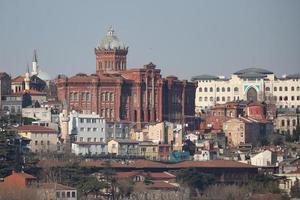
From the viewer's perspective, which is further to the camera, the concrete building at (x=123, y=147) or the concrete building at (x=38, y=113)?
the concrete building at (x=38, y=113)

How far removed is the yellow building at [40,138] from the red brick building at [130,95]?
9.52 m

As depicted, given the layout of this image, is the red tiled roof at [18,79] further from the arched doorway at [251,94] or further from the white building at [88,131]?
the arched doorway at [251,94]

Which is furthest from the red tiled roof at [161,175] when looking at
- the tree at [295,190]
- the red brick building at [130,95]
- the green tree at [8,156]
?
the red brick building at [130,95]

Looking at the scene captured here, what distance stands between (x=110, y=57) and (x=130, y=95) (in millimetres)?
6716

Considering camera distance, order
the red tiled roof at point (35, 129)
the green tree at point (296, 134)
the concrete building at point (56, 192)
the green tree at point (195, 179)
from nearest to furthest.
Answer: the concrete building at point (56, 192)
the green tree at point (195, 179)
the red tiled roof at point (35, 129)
the green tree at point (296, 134)

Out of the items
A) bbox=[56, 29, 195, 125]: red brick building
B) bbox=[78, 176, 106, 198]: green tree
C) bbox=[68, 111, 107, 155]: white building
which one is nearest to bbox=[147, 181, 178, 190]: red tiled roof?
bbox=[78, 176, 106, 198]: green tree

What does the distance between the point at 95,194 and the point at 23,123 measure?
1462 centimetres

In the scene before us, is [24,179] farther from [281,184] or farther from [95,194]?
[281,184]

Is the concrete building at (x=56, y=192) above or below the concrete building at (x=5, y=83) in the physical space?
below

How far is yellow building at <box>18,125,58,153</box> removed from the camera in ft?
227

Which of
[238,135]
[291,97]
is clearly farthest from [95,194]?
[291,97]

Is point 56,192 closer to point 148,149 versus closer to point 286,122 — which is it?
point 148,149

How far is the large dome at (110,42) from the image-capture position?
89.2 meters

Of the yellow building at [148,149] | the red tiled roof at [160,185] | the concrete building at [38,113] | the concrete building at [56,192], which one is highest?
the concrete building at [38,113]
